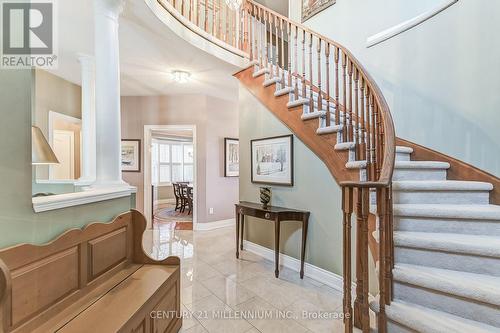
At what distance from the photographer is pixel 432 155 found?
263cm

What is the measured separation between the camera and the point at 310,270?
2.72 meters

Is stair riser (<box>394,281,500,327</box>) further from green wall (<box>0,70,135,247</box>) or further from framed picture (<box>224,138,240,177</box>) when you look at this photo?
framed picture (<box>224,138,240,177</box>)

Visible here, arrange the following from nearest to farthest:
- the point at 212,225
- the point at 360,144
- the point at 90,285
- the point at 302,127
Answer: the point at 90,285 < the point at 360,144 < the point at 302,127 < the point at 212,225

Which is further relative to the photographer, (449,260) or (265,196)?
(265,196)

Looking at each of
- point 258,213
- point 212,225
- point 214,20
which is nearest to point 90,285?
point 258,213

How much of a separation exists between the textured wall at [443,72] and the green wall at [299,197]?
4.10 ft

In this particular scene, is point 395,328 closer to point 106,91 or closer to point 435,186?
point 435,186

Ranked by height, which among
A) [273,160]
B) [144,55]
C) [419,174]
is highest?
[144,55]

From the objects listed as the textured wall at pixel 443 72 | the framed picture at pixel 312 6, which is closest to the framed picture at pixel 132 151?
the framed picture at pixel 312 6

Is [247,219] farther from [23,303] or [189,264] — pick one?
[23,303]

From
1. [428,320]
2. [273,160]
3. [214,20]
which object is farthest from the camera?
[214,20]

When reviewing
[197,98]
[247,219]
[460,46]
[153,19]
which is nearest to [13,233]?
[153,19]

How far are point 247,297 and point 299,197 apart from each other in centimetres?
124

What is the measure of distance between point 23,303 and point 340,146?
2434mm
